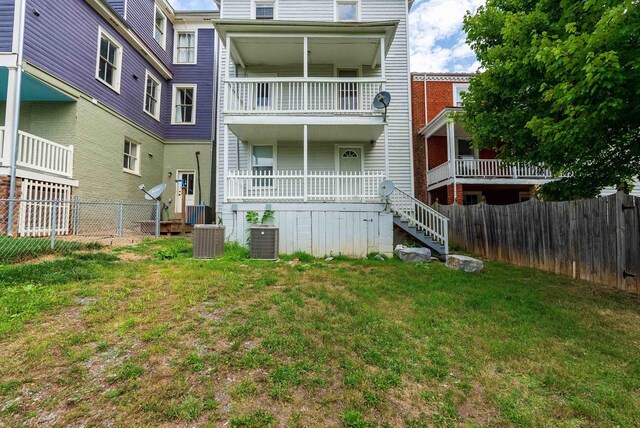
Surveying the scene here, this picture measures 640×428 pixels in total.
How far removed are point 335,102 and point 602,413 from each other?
8.61 metres

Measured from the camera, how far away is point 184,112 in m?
15.0

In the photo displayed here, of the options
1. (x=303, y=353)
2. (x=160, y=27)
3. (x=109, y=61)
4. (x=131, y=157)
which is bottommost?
(x=303, y=353)

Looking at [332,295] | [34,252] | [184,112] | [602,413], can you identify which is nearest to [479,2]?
[332,295]

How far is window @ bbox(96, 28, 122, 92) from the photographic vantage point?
34.8 feet

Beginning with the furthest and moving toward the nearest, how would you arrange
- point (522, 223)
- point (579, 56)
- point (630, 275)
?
point (522, 223), point (630, 275), point (579, 56)

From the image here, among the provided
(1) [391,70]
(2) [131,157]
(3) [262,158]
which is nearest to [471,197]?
(1) [391,70]

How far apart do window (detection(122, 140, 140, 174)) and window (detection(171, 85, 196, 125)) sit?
9.31ft

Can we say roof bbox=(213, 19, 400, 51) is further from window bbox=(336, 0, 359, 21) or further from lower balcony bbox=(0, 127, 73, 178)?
lower balcony bbox=(0, 127, 73, 178)

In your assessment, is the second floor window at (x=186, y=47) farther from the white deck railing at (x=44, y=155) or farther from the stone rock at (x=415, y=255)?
the stone rock at (x=415, y=255)

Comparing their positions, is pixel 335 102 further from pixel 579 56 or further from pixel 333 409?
pixel 333 409

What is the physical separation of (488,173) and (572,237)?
7.49m

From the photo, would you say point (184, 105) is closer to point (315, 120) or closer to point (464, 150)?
point (315, 120)

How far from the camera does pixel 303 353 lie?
9.57 feet

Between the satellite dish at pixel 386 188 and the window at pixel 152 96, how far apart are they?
1131 cm
